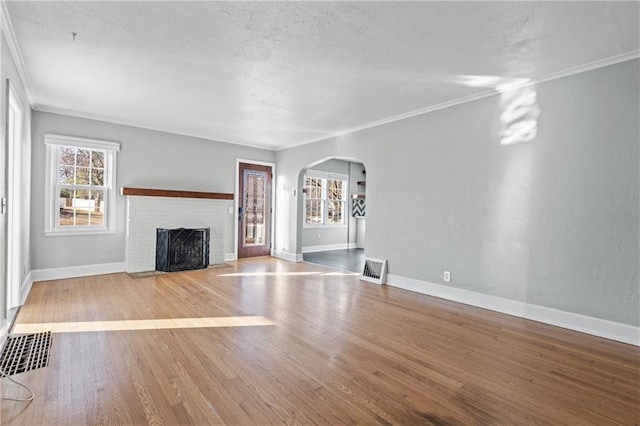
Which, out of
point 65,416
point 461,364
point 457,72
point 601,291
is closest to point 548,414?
point 461,364

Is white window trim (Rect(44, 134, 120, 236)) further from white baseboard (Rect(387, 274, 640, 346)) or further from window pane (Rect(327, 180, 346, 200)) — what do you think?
window pane (Rect(327, 180, 346, 200))

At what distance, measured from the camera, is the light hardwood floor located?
1.85 m

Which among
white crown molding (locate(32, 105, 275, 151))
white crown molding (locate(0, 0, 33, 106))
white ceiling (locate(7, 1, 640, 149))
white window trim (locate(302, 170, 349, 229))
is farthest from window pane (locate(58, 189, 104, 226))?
white window trim (locate(302, 170, 349, 229))

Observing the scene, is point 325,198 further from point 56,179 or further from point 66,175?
point 56,179

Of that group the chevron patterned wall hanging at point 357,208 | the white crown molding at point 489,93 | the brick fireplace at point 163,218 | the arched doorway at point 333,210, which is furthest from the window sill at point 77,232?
the chevron patterned wall hanging at point 357,208

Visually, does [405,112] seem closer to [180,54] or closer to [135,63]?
[180,54]

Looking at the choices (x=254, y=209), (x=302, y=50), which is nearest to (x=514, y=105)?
(x=302, y=50)

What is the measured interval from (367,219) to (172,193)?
3.49 metres

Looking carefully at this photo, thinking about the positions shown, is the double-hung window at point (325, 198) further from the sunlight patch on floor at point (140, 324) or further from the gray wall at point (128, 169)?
the sunlight patch on floor at point (140, 324)

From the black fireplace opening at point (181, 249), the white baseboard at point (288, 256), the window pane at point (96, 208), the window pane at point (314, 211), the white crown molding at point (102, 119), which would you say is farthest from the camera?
the window pane at point (314, 211)

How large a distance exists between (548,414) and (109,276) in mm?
5711

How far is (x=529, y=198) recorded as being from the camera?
351 centimetres

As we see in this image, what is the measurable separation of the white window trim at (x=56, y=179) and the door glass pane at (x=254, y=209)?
8.22ft

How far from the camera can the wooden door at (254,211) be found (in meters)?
7.11
